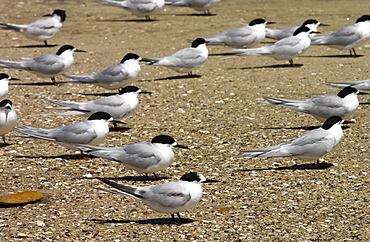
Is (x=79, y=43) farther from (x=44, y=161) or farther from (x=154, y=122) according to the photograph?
(x=44, y=161)

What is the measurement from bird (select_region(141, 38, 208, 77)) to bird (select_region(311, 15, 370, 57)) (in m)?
2.37

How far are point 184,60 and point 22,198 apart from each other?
15.6ft

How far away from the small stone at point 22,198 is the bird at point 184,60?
4.28 metres

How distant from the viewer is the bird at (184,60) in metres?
8.77

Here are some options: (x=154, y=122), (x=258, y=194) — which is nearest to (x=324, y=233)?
(x=258, y=194)

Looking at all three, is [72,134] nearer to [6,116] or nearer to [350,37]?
[6,116]

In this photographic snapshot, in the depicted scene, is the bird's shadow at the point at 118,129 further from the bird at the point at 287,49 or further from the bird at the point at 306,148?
the bird at the point at 287,49

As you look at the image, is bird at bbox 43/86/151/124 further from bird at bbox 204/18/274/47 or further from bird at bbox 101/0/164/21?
bird at bbox 101/0/164/21

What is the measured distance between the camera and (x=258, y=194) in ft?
15.9

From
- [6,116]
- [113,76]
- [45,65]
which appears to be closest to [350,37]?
[113,76]

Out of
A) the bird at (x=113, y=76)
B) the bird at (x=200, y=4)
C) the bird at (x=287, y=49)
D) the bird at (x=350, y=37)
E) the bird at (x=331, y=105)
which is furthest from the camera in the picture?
the bird at (x=200, y=4)

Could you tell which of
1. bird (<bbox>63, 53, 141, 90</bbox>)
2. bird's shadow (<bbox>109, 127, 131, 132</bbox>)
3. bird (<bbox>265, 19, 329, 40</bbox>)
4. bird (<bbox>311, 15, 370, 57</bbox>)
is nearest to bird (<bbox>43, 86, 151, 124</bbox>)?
bird's shadow (<bbox>109, 127, 131, 132</bbox>)

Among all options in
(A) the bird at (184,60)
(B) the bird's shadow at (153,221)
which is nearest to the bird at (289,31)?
(A) the bird at (184,60)

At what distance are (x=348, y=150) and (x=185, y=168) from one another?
1789mm
